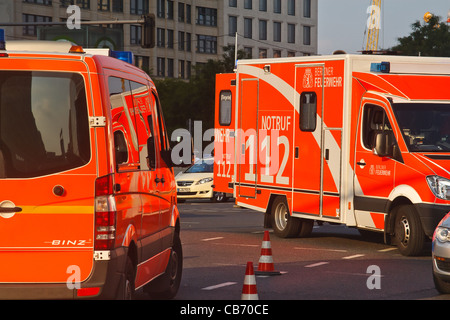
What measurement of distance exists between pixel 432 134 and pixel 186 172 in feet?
62.1

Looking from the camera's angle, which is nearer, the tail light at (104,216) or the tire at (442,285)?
the tail light at (104,216)

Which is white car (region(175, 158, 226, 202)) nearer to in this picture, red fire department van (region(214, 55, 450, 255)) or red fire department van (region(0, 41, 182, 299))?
red fire department van (region(214, 55, 450, 255))

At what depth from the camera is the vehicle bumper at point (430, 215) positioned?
15750 mm

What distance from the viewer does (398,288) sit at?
12.6m

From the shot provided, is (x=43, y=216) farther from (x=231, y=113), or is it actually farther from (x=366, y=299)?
(x=231, y=113)

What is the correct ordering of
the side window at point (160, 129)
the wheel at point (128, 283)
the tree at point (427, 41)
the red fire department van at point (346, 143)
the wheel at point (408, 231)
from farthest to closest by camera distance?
the tree at point (427, 41) < the red fire department van at point (346, 143) < the wheel at point (408, 231) < the side window at point (160, 129) < the wheel at point (128, 283)

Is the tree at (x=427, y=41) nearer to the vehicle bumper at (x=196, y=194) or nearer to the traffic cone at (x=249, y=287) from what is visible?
the vehicle bumper at (x=196, y=194)

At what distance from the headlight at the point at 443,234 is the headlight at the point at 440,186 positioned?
14.0 feet

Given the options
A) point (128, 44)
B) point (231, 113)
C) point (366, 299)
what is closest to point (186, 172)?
point (231, 113)

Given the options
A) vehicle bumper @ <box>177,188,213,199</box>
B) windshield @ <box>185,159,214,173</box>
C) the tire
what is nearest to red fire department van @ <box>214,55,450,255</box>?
the tire

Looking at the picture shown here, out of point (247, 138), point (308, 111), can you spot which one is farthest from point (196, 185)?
point (308, 111)

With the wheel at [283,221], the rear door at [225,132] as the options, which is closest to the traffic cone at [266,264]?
the wheel at [283,221]

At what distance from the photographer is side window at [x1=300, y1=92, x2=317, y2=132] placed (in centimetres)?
1861

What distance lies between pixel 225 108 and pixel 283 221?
353 centimetres
